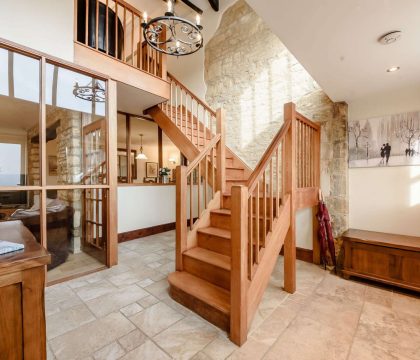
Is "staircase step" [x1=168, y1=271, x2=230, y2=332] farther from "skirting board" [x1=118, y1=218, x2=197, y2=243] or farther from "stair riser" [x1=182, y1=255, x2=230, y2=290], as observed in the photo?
"skirting board" [x1=118, y1=218, x2=197, y2=243]

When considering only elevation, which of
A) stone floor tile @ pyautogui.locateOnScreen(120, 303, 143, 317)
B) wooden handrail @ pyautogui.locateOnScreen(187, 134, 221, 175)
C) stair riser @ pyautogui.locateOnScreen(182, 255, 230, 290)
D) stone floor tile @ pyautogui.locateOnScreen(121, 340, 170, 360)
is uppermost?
wooden handrail @ pyautogui.locateOnScreen(187, 134, 221, 175)

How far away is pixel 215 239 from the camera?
2.50 metres

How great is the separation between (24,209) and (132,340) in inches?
80.2

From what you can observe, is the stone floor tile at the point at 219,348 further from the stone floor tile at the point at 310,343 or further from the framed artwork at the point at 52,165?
the framed artwork at the point at 52,165

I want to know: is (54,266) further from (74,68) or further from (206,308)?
(74,68)

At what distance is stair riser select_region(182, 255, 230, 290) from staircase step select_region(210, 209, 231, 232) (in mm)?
584

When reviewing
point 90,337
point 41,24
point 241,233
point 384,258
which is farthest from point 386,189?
point 41,24

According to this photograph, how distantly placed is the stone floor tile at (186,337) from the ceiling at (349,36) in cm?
244

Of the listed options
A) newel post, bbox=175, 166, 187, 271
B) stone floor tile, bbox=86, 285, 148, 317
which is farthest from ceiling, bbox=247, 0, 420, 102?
stone floor tile, bbox=86, 285, 148, 317

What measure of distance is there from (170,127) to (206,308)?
3.09m

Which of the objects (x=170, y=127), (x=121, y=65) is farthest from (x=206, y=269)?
(x=121, y=65)

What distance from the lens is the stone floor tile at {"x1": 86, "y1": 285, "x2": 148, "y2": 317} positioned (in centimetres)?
207

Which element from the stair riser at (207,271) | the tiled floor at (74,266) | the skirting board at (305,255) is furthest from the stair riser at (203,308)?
the skirting board at (305,255)

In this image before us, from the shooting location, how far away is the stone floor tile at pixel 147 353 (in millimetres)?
1507
